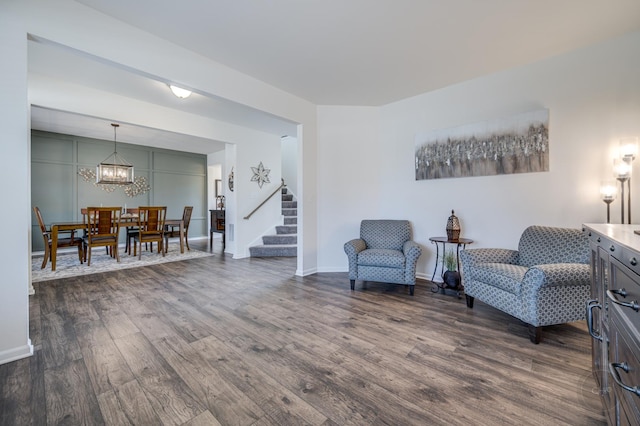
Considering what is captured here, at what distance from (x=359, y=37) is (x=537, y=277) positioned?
2.55 m

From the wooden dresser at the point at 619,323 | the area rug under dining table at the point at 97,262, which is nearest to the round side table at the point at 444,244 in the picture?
the wooden dresser at the point at 619,323

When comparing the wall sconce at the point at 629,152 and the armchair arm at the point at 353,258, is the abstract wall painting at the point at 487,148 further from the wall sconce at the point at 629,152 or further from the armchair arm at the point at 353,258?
the armchair arm at the point at 353,258

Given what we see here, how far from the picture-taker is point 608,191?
7.86 feet

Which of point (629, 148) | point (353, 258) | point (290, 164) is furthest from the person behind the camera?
point (290, 164)

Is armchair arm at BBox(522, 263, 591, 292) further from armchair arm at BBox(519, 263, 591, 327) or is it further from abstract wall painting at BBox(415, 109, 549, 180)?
abstract wall painting at BBox(415, 109, 549, 180)

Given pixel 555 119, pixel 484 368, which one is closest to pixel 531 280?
pixel 484 368

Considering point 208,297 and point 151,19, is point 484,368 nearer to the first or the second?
point 208,297

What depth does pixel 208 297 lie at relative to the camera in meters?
3.04

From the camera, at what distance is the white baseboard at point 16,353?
175cm

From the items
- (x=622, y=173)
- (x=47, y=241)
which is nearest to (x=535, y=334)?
(x=622, y=173)

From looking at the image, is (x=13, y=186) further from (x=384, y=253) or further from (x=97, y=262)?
(x=97, y=262)

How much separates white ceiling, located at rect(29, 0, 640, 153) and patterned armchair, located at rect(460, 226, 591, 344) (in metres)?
1.83

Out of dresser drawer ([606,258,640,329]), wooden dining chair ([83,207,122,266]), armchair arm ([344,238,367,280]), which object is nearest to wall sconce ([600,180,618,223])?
dresser drawer ([606,258,640,329])

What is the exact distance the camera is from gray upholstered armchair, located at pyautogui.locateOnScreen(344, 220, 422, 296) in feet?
10.2
